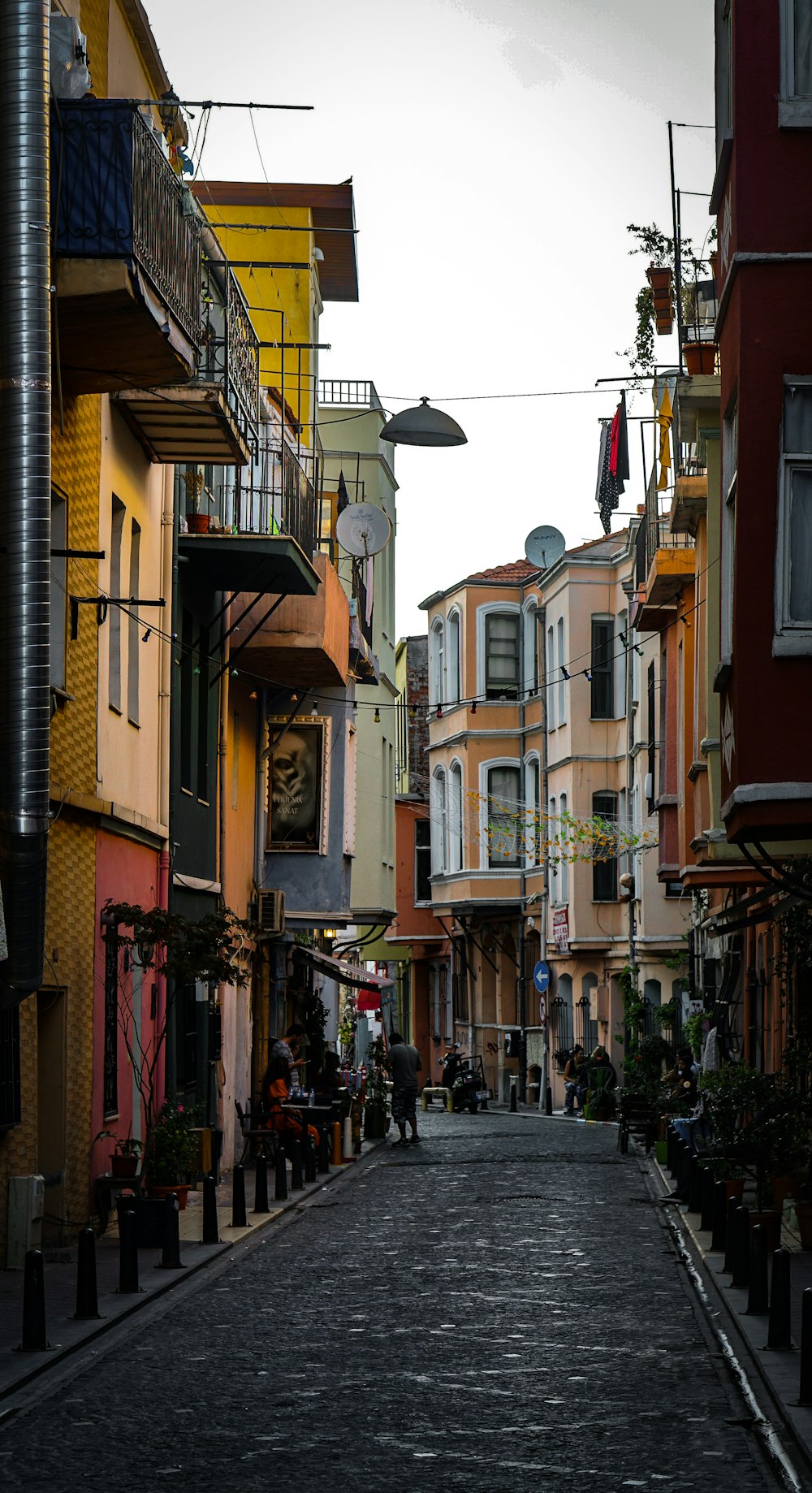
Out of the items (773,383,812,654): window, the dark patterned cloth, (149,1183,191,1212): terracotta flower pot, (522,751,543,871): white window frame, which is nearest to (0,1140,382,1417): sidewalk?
(149,1183,191,1212): terracotta flower pot

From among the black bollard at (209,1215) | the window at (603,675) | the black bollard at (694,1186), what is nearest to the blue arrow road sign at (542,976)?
the window at (603,675)

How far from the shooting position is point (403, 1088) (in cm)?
3369

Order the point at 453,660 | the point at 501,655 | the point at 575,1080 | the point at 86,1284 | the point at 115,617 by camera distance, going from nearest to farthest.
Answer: the point at 86,1284 → the point at 115,617 → the point at 575,1080 → the point at 501,655 → the point at 453,660

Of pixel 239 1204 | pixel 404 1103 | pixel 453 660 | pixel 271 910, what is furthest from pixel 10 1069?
pixel 453 660

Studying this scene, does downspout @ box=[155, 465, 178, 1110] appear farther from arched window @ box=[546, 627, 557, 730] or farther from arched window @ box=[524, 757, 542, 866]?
arched window @ box=[524, 757, 542, 866]

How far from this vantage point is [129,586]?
21.3 metres

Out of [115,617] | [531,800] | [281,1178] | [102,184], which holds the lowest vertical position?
[281,1178]

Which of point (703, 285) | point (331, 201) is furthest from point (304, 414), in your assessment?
point (703, 285)

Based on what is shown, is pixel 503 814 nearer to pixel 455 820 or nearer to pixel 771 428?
pixel 455 820

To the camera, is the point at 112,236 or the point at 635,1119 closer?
the point at 112,236

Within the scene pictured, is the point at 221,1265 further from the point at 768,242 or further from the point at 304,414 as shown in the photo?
the point at 304,414

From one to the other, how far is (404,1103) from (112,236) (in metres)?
20.6

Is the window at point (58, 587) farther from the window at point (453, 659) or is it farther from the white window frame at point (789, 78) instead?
the window at point (453, 659)

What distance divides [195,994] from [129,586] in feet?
19.2
